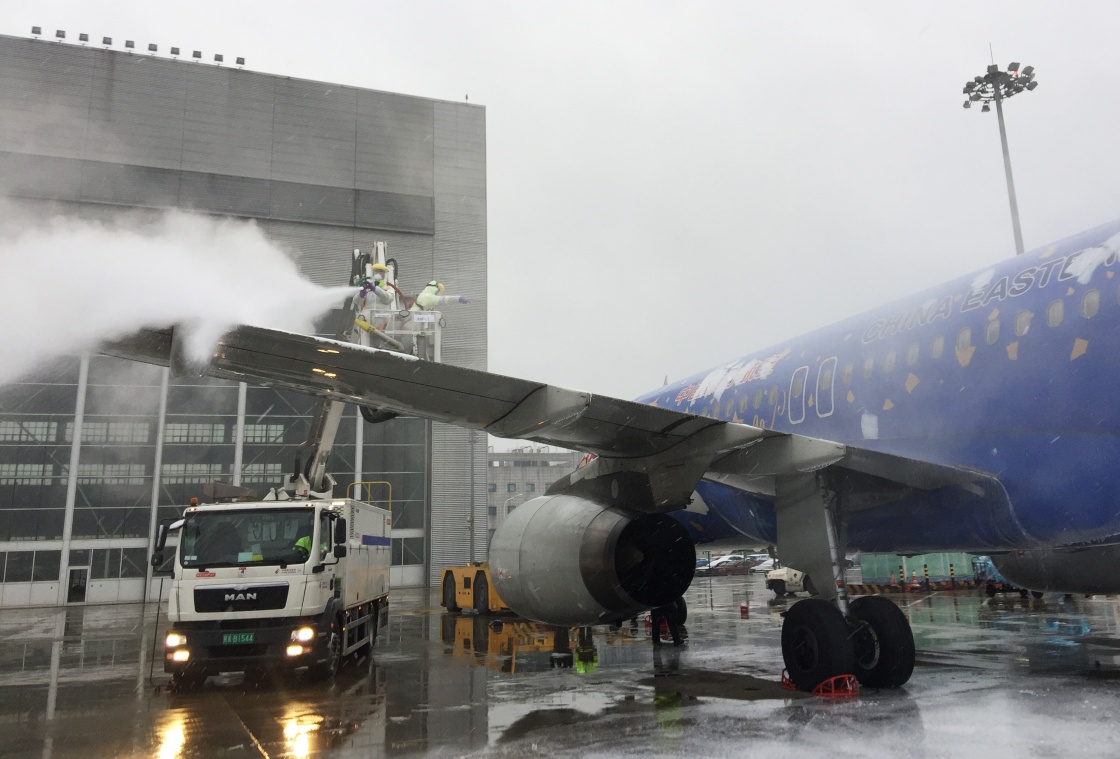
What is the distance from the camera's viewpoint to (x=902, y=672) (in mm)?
7711

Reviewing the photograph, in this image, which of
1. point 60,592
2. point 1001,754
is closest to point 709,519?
point 1001,754

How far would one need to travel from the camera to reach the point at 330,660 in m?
9.65

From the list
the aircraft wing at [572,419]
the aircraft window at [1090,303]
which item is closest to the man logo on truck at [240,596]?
the aircraft wing at [572,419]

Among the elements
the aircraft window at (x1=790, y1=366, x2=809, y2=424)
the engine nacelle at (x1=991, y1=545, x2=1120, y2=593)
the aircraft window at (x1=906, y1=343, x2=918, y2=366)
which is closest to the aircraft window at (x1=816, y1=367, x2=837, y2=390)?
the aircraft window at (x1=790, y1=366, x2=809, y2=424)

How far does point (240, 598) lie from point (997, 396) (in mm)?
8181

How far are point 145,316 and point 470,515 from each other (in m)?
31.5

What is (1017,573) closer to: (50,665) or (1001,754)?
(1001,754)

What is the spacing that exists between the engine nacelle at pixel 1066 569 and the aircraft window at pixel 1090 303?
3792 millimetres

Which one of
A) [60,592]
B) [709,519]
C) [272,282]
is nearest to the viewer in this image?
[709,519]

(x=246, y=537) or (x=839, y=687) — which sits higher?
(x=246, y=537)

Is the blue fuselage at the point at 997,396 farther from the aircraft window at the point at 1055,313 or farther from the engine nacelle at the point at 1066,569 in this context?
the engine nacelle at the point at 1066,569

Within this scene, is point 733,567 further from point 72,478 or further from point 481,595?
point 72,478

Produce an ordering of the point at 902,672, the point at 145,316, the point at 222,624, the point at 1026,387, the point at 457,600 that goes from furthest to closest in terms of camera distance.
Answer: the point at 457,600 < the point at 222,624 < the point at 902,672 < the point at 1026,387 < the point at 145,316

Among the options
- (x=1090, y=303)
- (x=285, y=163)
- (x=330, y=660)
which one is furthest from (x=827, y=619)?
(x=285, y=163)
